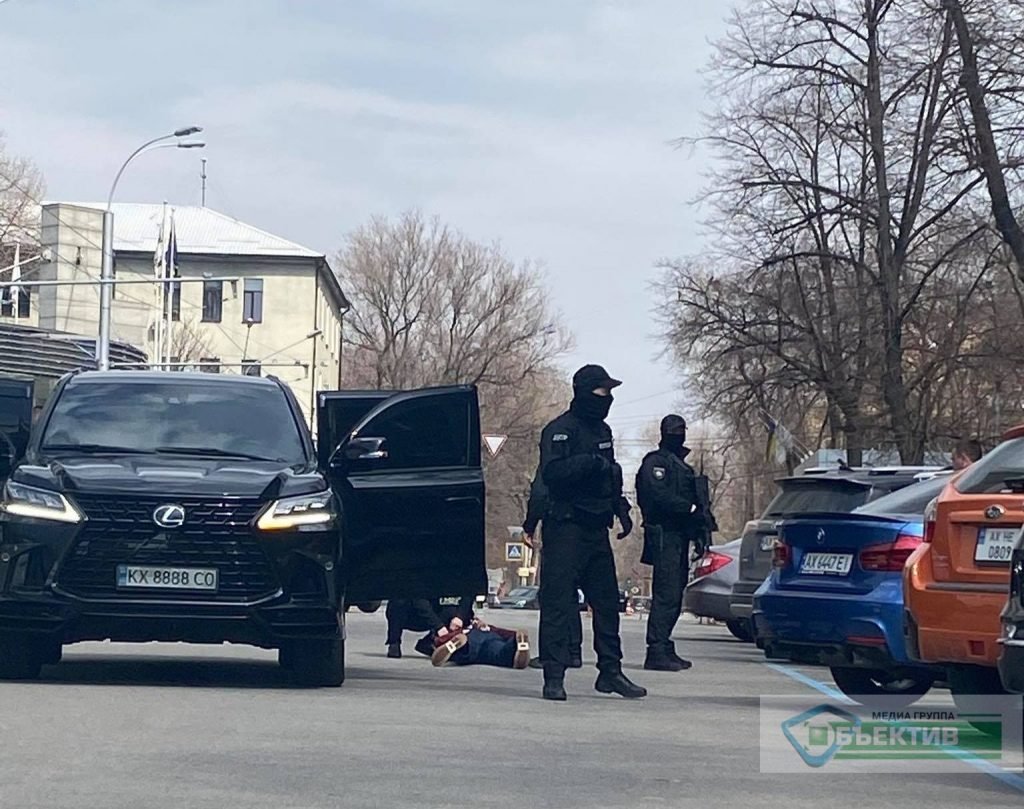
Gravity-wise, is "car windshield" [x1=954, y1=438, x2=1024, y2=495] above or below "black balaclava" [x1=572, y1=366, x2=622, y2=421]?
below

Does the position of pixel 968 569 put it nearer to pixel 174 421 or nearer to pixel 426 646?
pixel 174 421

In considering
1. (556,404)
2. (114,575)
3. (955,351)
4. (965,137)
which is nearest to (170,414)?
(114,575)

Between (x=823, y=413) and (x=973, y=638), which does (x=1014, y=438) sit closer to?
(x=973, y=638)

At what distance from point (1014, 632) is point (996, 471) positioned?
215 centimetres

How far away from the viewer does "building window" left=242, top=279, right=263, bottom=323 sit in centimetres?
9125

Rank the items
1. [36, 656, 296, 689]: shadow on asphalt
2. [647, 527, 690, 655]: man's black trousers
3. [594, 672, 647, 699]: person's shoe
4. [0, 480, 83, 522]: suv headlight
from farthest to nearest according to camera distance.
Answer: [647, 527, 690, 655]: man's black trousers → [594, 672, 647, 699]: person's shoe → [36, 656, 296, 689]: shadow on asphalt → [0, 480, 83, 522]: suv headlight

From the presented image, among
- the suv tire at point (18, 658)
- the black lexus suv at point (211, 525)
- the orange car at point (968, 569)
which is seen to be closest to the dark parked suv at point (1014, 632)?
the orange car at point (968, 569)

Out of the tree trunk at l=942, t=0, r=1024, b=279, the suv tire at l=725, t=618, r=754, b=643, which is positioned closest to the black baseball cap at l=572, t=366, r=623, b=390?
the suv tire at l=725, t=618, r=754, b=643

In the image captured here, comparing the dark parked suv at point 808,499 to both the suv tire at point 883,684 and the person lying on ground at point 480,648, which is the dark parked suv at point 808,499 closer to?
the suv tire at point 883,684

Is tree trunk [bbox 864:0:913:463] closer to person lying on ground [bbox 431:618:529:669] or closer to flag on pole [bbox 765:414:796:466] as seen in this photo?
flag on pole [bbox 765:414:796:466]

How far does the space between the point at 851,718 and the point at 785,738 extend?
131 cm

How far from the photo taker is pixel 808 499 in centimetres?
1680

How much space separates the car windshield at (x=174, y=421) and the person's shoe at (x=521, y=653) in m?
3.35

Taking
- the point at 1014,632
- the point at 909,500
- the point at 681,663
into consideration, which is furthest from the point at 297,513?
the point at 681,663
